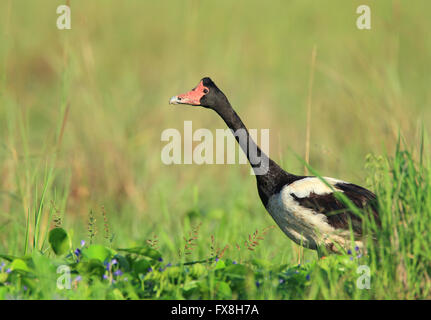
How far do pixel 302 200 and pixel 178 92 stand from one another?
3836 millimetres

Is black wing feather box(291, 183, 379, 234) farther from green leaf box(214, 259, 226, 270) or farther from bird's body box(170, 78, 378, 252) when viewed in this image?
green leaf box(214, 259, 226, 270)

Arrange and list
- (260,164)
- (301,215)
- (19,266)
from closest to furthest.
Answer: (19,266), (301,215), (260,164)

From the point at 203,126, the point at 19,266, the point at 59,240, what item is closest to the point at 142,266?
the point at 59,240

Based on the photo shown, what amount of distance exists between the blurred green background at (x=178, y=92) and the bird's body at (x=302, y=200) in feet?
1.01

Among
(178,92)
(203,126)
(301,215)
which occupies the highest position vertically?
(178,92)

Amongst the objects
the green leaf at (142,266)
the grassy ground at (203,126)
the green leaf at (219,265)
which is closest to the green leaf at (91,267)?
the grassy ground at (203,126)

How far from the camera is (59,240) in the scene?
358cm

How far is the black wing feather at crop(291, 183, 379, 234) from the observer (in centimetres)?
455

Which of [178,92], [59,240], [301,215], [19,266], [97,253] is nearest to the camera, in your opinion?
[19,266]

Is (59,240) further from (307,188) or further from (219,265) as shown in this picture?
(307,188)

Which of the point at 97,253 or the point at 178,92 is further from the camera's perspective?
the point at 178,92

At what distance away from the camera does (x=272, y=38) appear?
33.8ft
